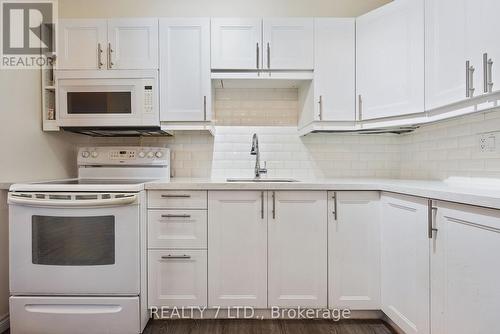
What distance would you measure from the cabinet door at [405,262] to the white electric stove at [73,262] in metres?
1.52

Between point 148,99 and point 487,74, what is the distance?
199cm

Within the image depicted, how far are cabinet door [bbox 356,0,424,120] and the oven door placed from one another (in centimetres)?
175

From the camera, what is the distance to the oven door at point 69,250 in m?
1.66

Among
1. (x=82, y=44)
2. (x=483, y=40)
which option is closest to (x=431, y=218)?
(x=483, y=40)

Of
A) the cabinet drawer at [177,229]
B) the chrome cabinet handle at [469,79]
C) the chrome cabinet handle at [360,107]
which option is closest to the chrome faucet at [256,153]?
the cabinet drawer at [177,229]

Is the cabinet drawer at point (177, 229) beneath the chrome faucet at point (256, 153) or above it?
beneath

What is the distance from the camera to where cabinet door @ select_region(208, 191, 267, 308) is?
180cm

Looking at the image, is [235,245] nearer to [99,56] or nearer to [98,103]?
[98,103]

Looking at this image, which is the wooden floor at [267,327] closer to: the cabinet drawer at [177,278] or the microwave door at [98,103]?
the cabinet drawer at [177,278]

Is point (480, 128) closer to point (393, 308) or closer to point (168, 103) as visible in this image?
point (393, 308)

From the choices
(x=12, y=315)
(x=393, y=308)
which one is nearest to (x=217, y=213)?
(x=393, y=308)

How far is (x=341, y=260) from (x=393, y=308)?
38cm

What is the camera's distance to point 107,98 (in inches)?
81.0

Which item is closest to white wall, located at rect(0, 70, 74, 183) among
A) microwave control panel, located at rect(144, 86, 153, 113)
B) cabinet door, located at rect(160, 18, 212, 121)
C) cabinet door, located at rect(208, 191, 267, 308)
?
microwave control panel, located at rect(144, 86, 153, 113)
